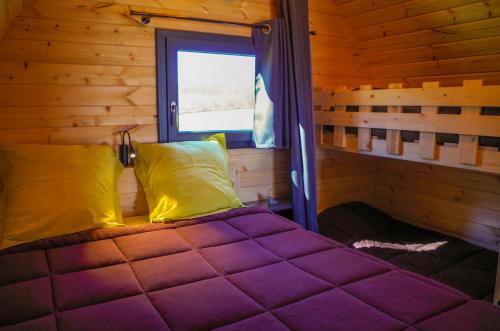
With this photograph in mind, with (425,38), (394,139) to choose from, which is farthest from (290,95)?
(425,38)

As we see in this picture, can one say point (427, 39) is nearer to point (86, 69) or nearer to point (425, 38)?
point (425, 38)

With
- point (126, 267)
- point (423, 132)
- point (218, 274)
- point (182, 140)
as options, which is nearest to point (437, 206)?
point (423, 132)

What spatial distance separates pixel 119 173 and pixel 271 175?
3.82ft

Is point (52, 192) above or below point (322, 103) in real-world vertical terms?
below

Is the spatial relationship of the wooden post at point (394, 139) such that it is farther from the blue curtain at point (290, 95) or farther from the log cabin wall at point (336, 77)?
the log cabin wall at point (336, 77)

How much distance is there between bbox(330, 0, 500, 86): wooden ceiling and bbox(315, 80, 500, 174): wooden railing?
0.53 meters

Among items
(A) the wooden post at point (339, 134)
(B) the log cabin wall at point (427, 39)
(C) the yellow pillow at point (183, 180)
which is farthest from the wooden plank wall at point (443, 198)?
(C) the yellow pillow at point (183, 180)

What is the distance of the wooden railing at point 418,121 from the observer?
208 cm

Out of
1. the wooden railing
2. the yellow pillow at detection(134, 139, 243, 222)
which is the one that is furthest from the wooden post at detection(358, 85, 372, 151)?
the yellow pillow at detection(134, 139, 243, 222)

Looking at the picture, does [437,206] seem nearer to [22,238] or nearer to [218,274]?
[218,274]

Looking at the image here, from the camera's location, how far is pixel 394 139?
8.40 feet

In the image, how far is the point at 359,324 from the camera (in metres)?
1.24

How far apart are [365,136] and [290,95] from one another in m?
0.59

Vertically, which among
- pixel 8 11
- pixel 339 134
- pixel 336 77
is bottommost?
pixel 339 134
